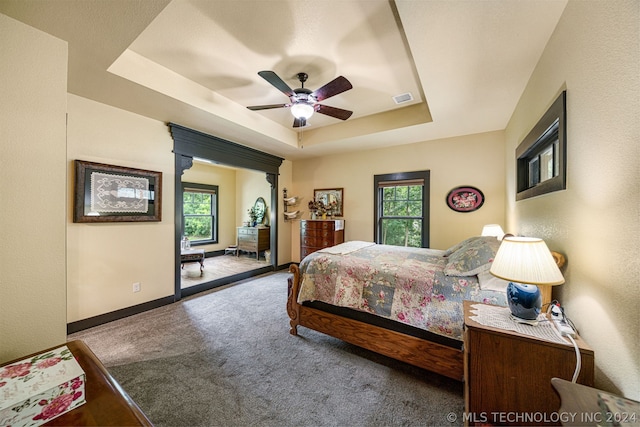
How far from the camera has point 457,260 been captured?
6.64 ft

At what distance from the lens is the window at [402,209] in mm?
4191

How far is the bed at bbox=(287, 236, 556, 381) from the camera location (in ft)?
5.78

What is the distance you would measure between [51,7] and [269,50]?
1458 millimetres

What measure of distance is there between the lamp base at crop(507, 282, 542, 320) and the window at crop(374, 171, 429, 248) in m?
2.96

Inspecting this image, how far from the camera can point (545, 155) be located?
204cm

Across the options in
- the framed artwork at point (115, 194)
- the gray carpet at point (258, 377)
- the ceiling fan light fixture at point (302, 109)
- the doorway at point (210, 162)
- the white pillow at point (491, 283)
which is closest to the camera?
the gray carpet at point (258, 377)

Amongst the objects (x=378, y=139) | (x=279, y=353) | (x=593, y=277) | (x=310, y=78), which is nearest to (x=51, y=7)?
(x=310, y=78)

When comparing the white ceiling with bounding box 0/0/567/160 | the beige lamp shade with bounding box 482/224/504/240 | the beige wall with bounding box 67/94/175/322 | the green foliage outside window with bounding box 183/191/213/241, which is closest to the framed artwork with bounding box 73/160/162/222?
the beige wall with bounding box 67/94/175/322

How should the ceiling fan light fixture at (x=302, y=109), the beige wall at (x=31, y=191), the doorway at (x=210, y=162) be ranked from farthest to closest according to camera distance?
the doorway at (x=210, y=162) < the ceiling fan light fixture at (x=302, y=109) < the beige wall at (x=31, y=191)

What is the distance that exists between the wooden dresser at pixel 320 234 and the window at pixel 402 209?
764 mm

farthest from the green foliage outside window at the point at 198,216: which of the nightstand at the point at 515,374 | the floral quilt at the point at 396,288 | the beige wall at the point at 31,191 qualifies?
the nightstand at the point at 515,374

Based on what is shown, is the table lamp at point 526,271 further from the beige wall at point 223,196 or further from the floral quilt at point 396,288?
the beige wall at point 223,196

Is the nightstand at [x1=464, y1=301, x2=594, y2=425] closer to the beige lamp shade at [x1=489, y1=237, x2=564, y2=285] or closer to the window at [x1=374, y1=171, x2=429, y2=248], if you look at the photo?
the beige lamp shade at [x1=489, y1=237, x2=564, y2=285]

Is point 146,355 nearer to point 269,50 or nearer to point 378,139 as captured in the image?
point 269,50
